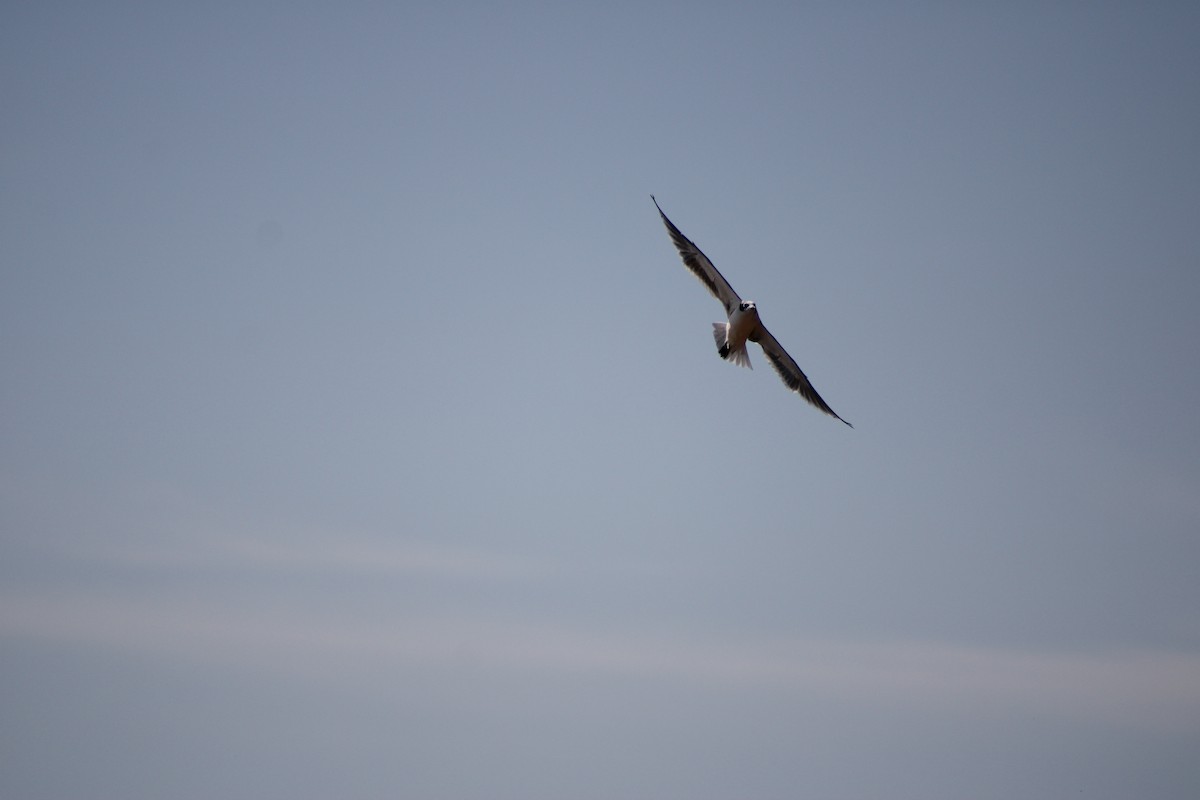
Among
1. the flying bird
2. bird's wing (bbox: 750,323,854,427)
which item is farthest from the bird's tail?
bird's wing (bbox: 750,323,854,427)

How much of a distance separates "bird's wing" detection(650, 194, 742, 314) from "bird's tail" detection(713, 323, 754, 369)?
1.29 ft

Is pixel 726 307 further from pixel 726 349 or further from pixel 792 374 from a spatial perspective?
pixel 792 374

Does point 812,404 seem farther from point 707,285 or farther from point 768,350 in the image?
point 707,285

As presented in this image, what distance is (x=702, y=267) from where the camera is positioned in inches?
963

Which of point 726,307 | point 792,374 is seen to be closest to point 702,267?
point 726,307

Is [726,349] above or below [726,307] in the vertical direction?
below

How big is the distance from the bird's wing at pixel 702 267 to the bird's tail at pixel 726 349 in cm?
39

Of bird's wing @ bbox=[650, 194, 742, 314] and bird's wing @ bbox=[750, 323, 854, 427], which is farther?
bird's wing @ bbox=[750, 323, 854, 427]

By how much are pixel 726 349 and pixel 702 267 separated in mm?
1614

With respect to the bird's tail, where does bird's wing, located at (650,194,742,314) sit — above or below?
above

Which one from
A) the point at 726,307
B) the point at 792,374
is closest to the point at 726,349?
the point at 726,307

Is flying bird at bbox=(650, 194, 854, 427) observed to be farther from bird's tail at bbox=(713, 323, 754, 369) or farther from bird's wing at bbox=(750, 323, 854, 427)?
bird's wing at bbox=(750, 323, 854, 427)

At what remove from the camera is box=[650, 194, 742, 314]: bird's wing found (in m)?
24.3

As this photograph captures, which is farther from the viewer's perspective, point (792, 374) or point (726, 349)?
point (792, 374)
